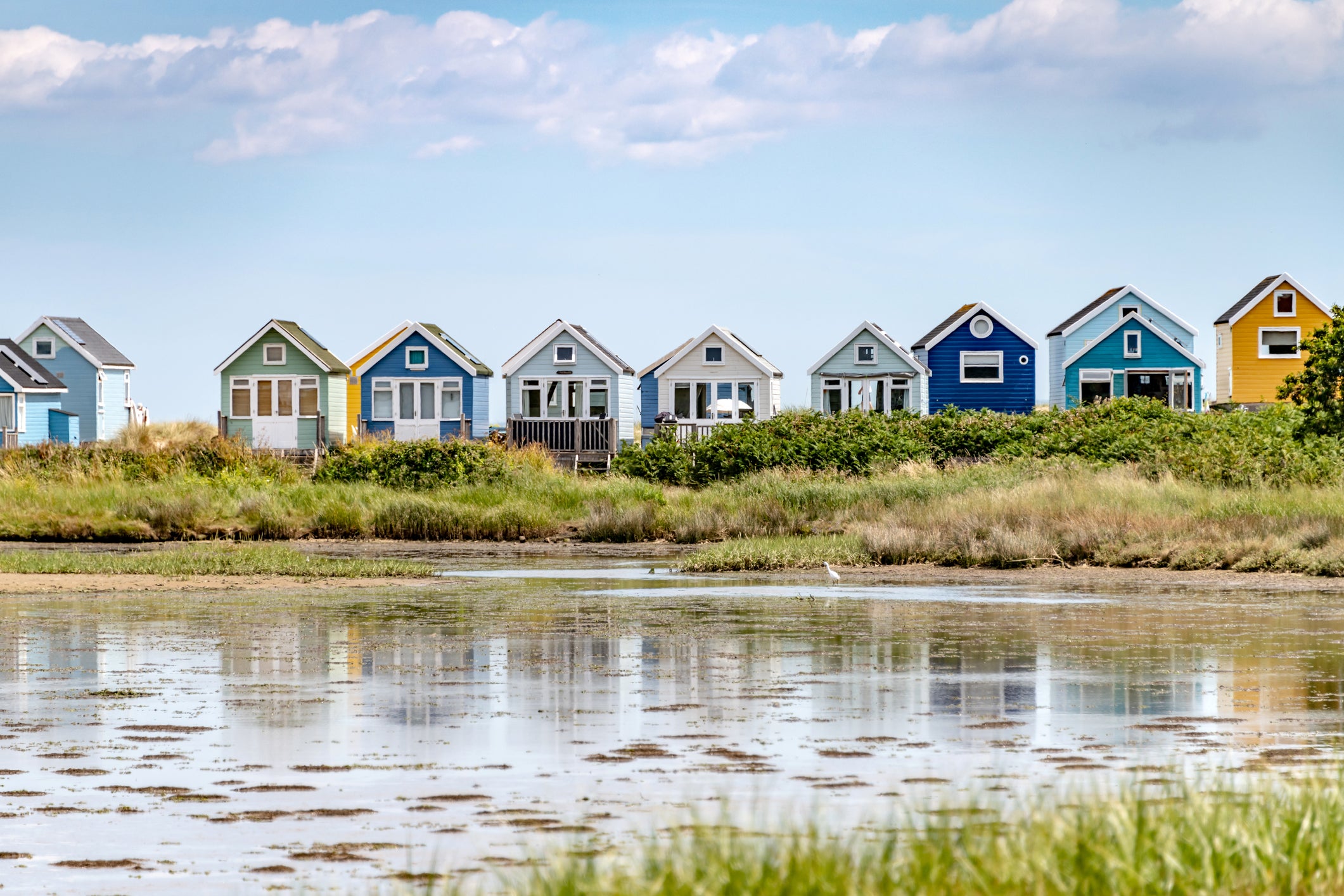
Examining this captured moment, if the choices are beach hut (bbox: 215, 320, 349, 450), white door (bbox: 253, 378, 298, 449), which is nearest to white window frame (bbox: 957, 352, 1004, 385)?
beach hut (bbox: 215, 320, 349, 450)

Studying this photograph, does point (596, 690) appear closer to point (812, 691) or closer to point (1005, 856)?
point (812, 691)

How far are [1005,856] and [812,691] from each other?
22.4 feet

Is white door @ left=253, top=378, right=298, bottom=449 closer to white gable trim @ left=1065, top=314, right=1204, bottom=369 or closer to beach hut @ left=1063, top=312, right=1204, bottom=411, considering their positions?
beach hut @ left=1063, top=312, right=1204, bottom=411

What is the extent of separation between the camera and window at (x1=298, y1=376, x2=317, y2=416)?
2495 inches

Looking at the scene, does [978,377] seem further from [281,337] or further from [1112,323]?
[281,337]

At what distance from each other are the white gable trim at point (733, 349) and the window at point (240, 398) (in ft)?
51.5

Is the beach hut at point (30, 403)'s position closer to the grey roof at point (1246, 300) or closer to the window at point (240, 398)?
the window at point (240, 398)

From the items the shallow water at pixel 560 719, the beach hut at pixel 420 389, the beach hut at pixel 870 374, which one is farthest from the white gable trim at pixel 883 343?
the shallow water at pixel 560 719

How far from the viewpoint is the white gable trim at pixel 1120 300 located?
68.2 meters

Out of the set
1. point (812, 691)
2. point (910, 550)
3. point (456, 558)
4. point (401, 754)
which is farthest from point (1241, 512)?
point (401, 754)

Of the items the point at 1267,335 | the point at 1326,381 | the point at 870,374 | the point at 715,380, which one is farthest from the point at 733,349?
the point at 1326,381

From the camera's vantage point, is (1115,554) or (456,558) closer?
(1115,554)

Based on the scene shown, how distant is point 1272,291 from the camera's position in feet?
232

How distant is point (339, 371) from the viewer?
64188 millimetres
